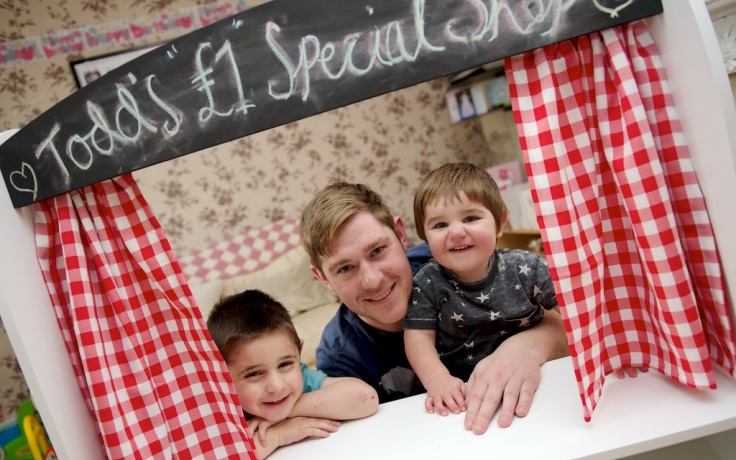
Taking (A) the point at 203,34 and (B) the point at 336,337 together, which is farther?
(B) the point at 336,337

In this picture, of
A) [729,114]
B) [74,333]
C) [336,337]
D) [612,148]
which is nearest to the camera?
[729,114]

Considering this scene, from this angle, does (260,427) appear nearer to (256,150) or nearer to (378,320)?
(378,320)

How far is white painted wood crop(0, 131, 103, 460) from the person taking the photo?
81 centimetres

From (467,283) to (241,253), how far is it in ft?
8.08

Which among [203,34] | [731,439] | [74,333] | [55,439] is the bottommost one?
[731,439]

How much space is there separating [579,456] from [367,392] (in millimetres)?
397

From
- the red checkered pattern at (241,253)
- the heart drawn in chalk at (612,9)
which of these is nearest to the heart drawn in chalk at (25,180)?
the heart drawn in chalk at (612,9)

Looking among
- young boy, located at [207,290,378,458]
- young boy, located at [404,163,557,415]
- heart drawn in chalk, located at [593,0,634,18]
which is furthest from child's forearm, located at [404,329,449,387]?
heart drawn in chalk, located at [593,0,634,18]

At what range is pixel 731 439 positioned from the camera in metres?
0.82

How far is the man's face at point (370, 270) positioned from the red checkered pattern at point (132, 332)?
0.33 metres

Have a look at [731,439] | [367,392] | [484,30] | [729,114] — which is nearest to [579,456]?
[731,439]

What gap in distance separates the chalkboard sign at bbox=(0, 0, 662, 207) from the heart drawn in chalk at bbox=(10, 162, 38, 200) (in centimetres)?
9

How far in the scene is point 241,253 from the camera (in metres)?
3.38

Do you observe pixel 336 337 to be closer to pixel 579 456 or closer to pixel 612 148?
pixel 579 456
